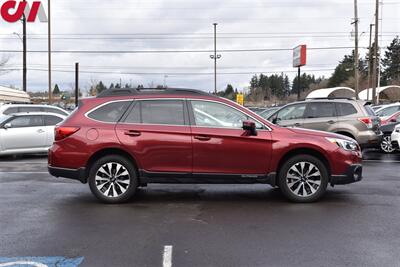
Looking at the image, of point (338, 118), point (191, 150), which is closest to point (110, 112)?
point (191, 150)

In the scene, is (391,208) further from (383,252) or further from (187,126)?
(187,126)

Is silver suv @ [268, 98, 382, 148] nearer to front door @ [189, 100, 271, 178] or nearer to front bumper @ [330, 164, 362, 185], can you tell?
front bumper @ [330, 164, 362, 185]

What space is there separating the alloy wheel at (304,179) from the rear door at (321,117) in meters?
5.60

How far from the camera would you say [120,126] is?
25.4ft

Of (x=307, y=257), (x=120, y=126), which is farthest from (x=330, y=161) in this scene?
(x=120, y=126)

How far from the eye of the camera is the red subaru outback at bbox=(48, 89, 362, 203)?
7641mm

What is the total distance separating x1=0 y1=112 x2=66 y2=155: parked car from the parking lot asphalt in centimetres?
524

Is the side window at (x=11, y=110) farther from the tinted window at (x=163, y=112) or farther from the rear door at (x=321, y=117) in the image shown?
the tinted window at (x=163, y=112)

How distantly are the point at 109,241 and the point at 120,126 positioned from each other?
249 centimetres

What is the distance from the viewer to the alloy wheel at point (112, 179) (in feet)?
25.2

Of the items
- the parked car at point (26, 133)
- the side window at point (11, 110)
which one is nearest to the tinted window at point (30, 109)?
the side window at point (11, 110)

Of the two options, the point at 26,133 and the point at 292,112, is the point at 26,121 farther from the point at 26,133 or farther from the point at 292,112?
the point at 292,112

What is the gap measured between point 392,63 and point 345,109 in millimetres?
90758

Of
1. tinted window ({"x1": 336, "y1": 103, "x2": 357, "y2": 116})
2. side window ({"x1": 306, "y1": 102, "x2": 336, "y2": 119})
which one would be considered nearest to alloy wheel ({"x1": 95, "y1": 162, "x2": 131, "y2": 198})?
side window ({"x1": 306, "y1": 102, "x2": 336, "y2": 119})
